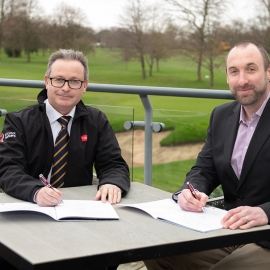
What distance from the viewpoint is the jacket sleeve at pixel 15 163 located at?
310cm

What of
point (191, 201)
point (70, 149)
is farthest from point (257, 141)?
point (70, 149)

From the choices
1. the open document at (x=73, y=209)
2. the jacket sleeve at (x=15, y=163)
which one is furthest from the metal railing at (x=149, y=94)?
the open document at (x=73, y=209)

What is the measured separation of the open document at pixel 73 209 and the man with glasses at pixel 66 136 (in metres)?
0.47

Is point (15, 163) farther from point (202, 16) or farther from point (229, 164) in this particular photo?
point (202, 16)

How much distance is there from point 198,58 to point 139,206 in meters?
25.7

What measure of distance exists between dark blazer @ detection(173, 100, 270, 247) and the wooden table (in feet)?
1.64

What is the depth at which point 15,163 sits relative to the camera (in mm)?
3449

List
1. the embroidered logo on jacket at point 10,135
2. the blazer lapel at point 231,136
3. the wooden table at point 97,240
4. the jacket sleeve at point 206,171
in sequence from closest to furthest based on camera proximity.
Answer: the wooden table at point 97,240 → the blazer lapel at point 231,136 → the jacket sleeve at point 206,171 → the embroidered logo on jacket at point 10,135

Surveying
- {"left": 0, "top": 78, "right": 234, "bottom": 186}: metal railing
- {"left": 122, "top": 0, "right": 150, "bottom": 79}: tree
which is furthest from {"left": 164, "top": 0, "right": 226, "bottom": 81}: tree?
{"left": 0, "top": 78, "right": 234, "bottom": 186}: metal railing

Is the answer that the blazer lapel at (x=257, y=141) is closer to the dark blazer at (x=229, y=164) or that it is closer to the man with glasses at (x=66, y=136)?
the dark blazer at (x=229, y=164)

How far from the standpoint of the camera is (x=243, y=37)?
72.9ft

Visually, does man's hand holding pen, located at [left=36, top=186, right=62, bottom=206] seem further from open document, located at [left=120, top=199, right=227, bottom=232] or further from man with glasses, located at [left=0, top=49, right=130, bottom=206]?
man with glasses, located at [left=0, top=49, right=130, bottom=206]

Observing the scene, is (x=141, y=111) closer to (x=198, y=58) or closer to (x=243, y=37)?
(x=243, y=37)

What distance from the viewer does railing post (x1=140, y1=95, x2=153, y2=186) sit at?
16.1 feet
